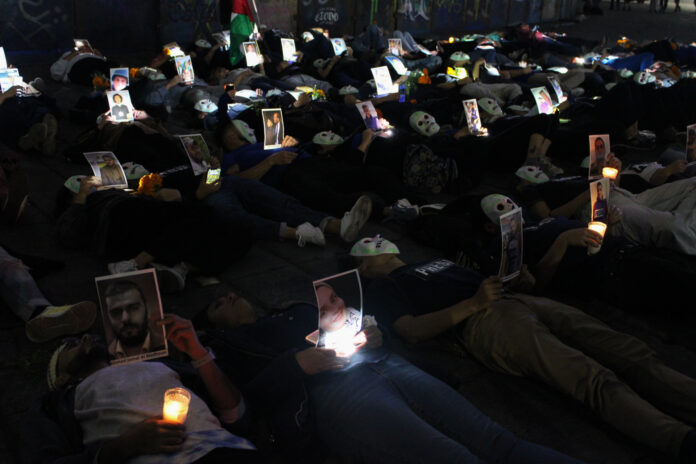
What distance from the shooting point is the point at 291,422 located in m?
2.39

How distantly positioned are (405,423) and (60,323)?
195 centimetres

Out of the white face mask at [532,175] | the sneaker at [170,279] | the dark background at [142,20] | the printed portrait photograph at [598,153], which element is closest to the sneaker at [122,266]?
the sneaker at [170,279]

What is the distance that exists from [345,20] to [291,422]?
1429 cm

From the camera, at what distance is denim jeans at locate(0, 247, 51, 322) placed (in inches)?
130

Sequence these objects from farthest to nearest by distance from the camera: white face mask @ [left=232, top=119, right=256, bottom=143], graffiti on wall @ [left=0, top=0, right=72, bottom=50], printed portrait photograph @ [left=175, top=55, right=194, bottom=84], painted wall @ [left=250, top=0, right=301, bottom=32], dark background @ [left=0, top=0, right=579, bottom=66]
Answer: painted wall @ [left=250, top=0, right=301, bottom=32]
dark background @ [left=0, top=0, right=579, bottom=66]
graffiti on wall @ [left=0, top=0, right=72, bottom=50]
printed portrait photograph @ [left=175, top=55, right=194, bottom=84]
white face mask @ [left=232, top=119, right=256, bottom=143]

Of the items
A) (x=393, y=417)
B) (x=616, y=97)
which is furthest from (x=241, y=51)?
(x=393, y=417)

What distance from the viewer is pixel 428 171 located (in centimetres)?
573

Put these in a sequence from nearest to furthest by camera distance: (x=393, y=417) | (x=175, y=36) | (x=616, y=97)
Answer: (x=393, y=417)
(x=616, y=97)
(x=175, y=36)

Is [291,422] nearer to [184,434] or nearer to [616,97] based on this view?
[184,434]

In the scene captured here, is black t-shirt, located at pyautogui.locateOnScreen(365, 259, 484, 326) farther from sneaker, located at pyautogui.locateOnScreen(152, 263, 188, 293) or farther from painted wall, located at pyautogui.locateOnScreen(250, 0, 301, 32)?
painted wall, located at pyautogui.locateOnScreen(250, 0, 301, 32)

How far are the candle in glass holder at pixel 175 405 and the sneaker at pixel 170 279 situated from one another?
188 centimetres

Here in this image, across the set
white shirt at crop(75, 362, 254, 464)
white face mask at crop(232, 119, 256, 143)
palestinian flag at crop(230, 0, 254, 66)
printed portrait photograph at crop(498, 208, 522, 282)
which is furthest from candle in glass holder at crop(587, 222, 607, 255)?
palestinian flag at crop(230, 0, 254, 66)

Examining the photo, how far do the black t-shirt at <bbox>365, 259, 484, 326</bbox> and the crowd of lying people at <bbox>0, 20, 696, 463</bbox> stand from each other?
12 mm

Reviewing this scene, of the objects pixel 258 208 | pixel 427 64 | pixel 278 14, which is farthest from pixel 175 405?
pixel 278 14
